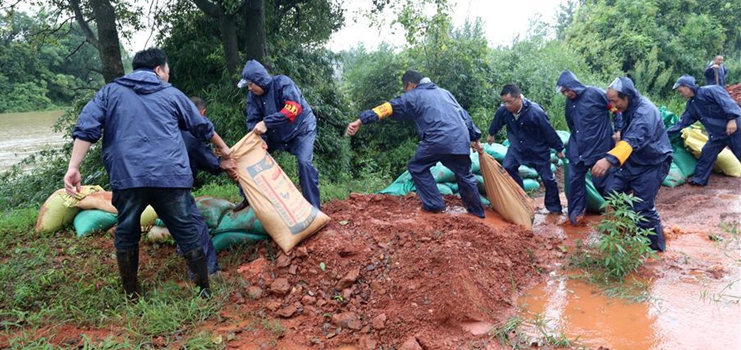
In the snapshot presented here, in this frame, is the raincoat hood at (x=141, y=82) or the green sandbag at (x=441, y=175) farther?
the green sandbag at (x=441, y=175)

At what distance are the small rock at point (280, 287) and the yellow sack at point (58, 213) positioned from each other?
2170mm

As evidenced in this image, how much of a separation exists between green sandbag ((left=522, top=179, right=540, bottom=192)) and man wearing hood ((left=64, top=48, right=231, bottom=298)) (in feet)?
13.9

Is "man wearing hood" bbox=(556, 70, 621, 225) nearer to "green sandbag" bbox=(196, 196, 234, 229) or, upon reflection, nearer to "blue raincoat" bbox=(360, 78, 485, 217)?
"blue raincoat" bbox=(360, 78, 485, 217)

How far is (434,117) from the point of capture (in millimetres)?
4016

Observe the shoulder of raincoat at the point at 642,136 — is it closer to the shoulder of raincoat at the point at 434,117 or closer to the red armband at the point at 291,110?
the shoulder of raincoat at the point at 434,117

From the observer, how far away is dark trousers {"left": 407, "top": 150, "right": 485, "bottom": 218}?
4.14 metres

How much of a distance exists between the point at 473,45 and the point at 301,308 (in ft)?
22.1

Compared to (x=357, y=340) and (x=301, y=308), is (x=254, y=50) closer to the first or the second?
(x=301, y=308)

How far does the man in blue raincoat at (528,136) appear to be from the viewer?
15.3 feet

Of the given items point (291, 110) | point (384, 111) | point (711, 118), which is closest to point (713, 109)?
point (711, 118)

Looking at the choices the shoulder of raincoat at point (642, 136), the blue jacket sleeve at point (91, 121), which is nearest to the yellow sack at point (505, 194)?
the shoulder of raincoat at point (642, 136)

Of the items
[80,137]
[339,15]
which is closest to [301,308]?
[80,137]

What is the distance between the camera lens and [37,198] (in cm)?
622

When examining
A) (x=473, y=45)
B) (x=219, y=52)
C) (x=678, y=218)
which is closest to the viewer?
(x=678, y=218)
